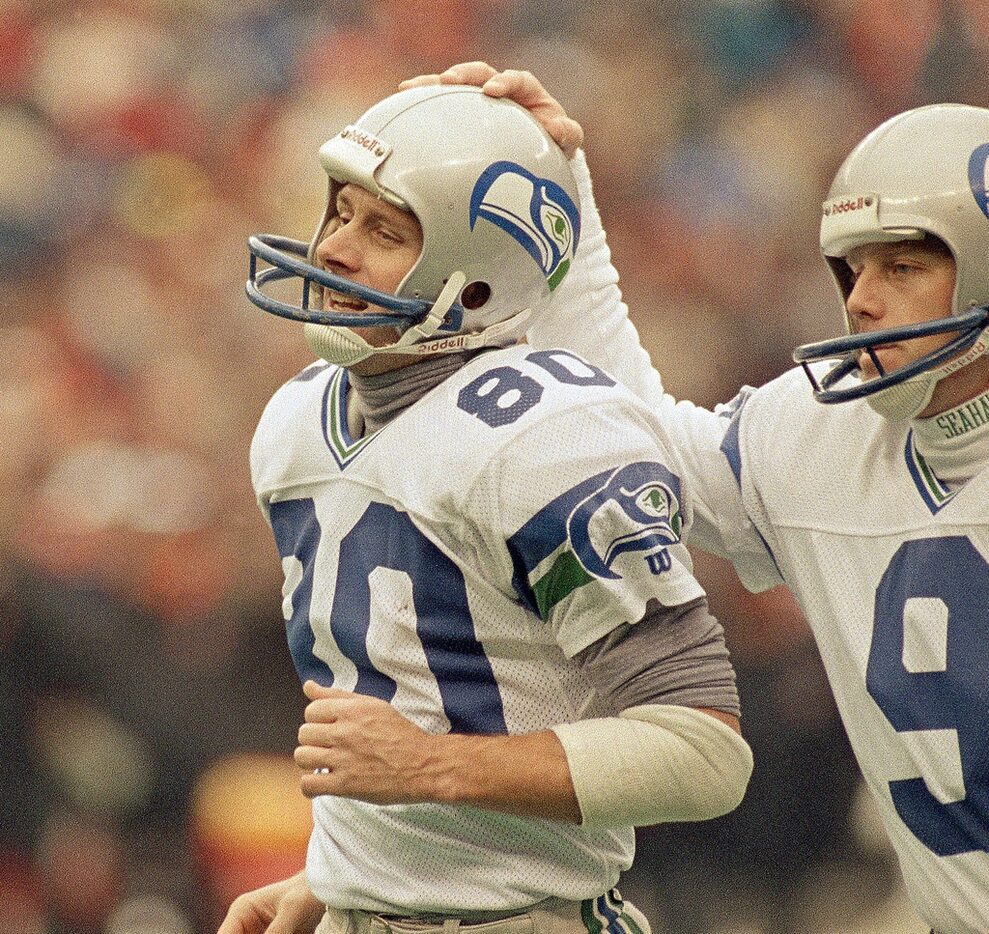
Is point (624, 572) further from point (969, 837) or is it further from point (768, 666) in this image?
point (768, 666)

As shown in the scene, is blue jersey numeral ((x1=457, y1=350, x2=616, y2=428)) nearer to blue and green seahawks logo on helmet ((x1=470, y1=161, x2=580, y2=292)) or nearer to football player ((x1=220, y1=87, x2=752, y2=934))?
football player ((x1=220, y1=87, x2=752, y2=934))

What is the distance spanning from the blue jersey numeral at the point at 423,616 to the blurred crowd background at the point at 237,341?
1.47m

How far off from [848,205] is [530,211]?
0.30 m

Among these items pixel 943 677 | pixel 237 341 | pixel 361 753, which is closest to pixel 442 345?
pixel 361 753

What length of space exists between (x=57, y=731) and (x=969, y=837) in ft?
5.89

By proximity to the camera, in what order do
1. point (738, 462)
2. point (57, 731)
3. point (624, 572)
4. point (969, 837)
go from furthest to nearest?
point (57, 731), point (738, 462), point (969, 837), point (624, 572)

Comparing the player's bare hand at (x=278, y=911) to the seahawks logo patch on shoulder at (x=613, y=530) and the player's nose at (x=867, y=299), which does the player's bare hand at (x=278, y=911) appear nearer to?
the seahawks logo patch on shoulder at (x=613, y=530)

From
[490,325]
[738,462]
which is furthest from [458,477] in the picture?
[738,462]

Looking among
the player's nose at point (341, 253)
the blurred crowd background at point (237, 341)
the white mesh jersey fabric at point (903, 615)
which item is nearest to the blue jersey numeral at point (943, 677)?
the white mesh jersey fabric at point (903, 615)

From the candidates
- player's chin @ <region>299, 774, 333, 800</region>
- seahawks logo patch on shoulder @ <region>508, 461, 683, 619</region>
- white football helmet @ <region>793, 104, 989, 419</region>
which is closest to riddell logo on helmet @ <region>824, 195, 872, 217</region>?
white football helmet @ <region>793, 104, 989, 419</region>

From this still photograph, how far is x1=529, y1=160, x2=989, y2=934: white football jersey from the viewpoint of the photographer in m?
1.46

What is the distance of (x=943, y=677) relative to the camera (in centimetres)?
147

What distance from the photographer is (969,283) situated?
1.48 meters

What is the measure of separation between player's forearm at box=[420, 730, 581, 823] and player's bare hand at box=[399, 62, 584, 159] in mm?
610
